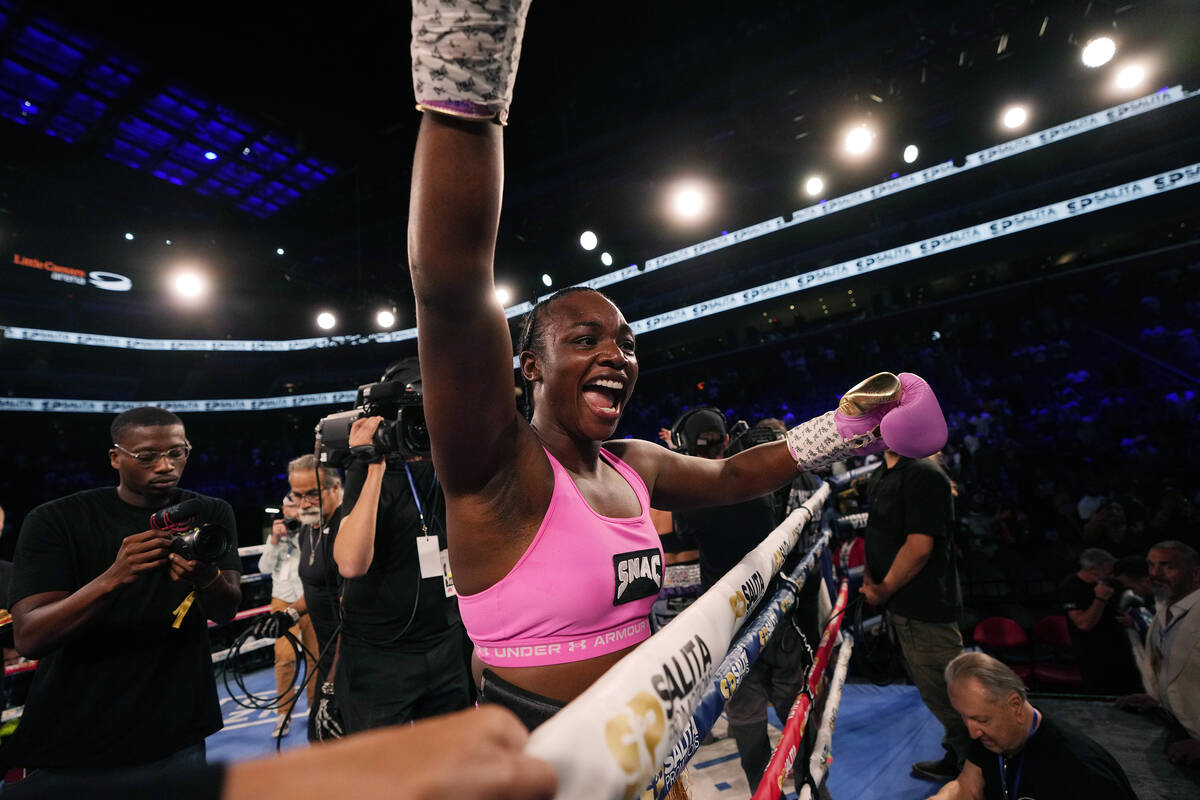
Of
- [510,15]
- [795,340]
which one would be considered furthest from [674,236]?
[510,15]

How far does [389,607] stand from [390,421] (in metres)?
0.75

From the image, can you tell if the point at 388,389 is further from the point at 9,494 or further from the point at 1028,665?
the point at 9,494

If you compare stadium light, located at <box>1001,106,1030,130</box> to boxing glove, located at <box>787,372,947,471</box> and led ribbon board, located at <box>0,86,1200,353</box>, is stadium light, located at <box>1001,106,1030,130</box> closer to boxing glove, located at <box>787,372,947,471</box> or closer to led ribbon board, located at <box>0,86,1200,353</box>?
led ribbon board, located at <box>0,86,1200,353</box>

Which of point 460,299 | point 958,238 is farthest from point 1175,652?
point 958,238

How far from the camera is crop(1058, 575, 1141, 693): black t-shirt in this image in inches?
160

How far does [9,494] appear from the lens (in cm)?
1421

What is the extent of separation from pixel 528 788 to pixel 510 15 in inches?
34.4

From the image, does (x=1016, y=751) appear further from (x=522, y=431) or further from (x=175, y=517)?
(x=175, y=517)

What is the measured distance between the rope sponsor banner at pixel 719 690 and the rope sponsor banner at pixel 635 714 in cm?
7

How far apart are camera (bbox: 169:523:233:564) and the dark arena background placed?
2.68m

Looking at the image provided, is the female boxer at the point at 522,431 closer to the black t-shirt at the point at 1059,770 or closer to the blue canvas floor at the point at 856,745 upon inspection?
the black t-shirt at the point at 1059,770

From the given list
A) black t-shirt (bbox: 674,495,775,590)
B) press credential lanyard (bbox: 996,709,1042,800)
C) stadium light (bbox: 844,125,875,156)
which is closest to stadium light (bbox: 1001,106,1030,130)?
stadium light (bbox: 844,125,875,156)

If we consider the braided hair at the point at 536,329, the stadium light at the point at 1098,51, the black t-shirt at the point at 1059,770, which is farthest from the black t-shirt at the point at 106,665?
the stadium light at the point at 1098,51

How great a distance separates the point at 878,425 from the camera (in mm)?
1560
